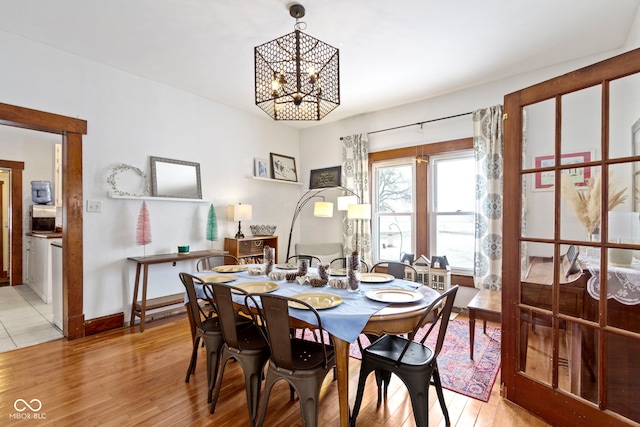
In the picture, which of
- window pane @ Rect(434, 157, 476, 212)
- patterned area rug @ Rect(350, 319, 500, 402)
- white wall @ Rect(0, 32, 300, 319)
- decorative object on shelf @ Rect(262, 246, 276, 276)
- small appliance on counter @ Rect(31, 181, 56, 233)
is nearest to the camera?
patterned area rug @ Rect(350, 319, 500, 402)

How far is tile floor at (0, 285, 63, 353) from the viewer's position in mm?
2945

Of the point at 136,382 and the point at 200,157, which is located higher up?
the point at 200,157

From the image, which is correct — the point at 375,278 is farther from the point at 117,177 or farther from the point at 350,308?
the point at 117,177

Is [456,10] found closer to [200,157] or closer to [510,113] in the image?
[510,113]

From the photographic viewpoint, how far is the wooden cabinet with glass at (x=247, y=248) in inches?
161

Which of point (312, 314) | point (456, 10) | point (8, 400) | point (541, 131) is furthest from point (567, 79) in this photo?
point (8, 400)

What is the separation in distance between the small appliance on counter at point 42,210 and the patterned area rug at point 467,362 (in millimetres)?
5658

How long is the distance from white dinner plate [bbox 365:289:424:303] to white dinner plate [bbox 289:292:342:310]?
0.22 metres

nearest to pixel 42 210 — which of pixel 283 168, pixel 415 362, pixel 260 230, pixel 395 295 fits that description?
pixel 260 230

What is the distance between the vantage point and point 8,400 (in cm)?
202

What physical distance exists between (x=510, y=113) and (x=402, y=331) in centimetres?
159

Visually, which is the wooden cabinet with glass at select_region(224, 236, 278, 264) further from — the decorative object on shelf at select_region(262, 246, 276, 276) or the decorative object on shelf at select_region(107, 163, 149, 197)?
the decorative object on shelf at select_region(262, 246, 276, 276)

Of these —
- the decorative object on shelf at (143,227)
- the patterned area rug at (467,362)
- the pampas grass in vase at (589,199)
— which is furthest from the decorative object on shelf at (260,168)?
the pampas grass in vase at (589,199)

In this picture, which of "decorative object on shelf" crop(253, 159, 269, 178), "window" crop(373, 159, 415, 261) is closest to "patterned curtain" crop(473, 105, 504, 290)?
"window" crop(373, 159, 415, 261)
